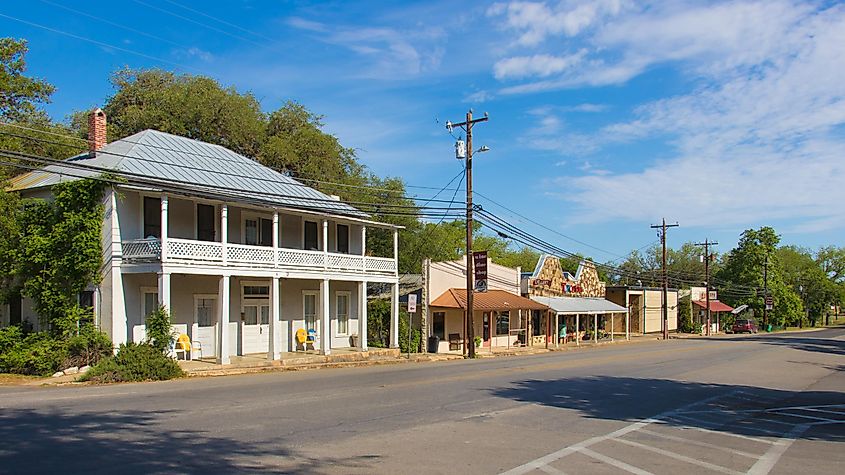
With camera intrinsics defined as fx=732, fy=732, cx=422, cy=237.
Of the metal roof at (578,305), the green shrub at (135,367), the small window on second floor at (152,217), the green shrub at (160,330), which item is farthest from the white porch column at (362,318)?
the metal roof at (578,305)

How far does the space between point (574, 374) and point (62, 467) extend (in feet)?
59.9

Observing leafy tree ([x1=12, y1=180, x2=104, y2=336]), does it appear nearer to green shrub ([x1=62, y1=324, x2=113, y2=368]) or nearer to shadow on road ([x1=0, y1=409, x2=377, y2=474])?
green shrub ([x1=62, y1=324, x2=113, y2=368])

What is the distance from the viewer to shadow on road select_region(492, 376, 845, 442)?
13.9 metres

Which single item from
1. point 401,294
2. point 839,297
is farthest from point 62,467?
point 839,297

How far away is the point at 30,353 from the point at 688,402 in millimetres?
19443

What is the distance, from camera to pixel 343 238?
1367 inches

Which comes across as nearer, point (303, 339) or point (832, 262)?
point (303, 339)

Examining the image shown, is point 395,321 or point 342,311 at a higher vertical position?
point 342,311

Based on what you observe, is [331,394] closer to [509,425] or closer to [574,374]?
[509,425]

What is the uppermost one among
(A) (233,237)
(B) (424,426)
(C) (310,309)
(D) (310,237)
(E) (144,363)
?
(D) (310,237)

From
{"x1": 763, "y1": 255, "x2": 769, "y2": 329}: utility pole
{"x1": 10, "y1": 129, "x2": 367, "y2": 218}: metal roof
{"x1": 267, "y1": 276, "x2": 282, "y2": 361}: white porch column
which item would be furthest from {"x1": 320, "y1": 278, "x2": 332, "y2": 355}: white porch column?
{"x1": 763, "y1": 255, "x2": 769, "y2": 329}: utility pole

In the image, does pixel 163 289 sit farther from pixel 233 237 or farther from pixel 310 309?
pixel 310 309

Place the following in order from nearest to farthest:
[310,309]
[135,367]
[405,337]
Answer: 1. [135,367]
2. [310,309]
3. [405,337]

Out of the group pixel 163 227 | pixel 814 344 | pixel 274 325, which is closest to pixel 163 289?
pixel 163 227
